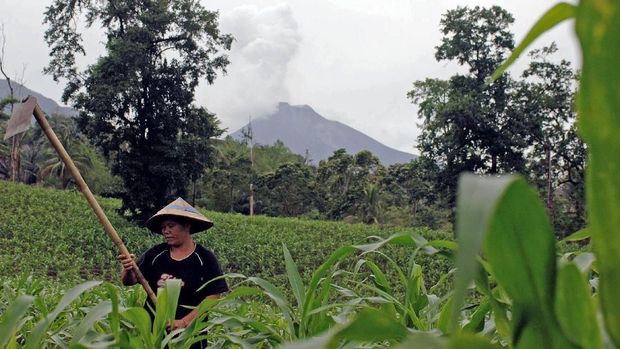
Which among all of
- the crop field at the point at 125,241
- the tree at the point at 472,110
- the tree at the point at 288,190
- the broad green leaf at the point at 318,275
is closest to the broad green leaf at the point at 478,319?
the broad green leaf at the point at 318,275

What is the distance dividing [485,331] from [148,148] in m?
17.0

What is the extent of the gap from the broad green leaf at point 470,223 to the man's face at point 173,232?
7.65 feet

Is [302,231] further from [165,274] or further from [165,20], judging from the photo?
[165,274]

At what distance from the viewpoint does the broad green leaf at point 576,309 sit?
1.23ft

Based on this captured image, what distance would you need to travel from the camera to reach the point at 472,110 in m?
20.6

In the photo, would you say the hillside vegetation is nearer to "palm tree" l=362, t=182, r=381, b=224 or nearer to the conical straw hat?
"palm tree" l=362, t=182, r=381, b=224

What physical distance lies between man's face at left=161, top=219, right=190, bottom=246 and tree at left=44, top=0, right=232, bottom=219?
14.1 metres

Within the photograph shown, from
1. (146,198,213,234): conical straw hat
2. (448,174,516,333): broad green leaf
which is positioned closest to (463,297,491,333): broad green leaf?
(448,174,516,333): broad green leaf

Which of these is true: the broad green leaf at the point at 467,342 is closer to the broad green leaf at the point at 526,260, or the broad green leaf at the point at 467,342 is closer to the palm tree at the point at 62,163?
the broad green leaf at the point at 526,260

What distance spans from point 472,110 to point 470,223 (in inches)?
833

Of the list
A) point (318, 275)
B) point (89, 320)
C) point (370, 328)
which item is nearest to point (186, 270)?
point (318, 275)

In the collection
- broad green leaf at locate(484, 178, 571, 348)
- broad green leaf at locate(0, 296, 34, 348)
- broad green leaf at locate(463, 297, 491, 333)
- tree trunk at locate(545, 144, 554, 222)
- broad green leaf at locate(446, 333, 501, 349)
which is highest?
tree trunk at locate(545, 144, 554, 222)

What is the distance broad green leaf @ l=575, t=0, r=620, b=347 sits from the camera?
0.97 ft

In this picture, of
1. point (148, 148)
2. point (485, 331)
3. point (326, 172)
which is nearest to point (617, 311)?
point (485, 331)
